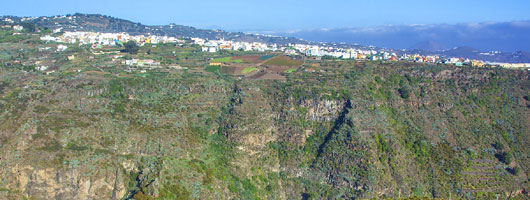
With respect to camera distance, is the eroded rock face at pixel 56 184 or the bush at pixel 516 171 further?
the bush at pixel 516 171

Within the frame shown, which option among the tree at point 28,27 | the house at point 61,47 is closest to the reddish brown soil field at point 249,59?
the house at point 61,47

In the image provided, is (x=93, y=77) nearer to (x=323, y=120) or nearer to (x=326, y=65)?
(x=323, y=120)

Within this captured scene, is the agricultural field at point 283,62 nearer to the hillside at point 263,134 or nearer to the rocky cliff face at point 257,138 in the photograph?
the hillside at point 263,134

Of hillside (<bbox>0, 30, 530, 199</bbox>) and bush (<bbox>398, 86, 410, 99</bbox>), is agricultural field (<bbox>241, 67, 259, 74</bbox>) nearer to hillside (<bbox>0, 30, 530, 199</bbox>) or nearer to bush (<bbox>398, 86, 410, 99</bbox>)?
hillside (<bbox>0, 30, 530, 199</bbox>)

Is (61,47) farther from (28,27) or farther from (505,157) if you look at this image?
(505,157)

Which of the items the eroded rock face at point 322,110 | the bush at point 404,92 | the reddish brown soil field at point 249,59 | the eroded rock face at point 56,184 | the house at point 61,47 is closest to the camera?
the eroded rock face at point 56,184

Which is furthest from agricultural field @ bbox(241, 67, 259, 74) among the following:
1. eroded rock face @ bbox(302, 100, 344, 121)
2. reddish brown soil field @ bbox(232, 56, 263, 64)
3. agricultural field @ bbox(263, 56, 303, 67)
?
eroded rock face @ bbox(302, 100, 344, 121)

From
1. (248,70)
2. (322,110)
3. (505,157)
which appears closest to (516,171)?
(505,157)
